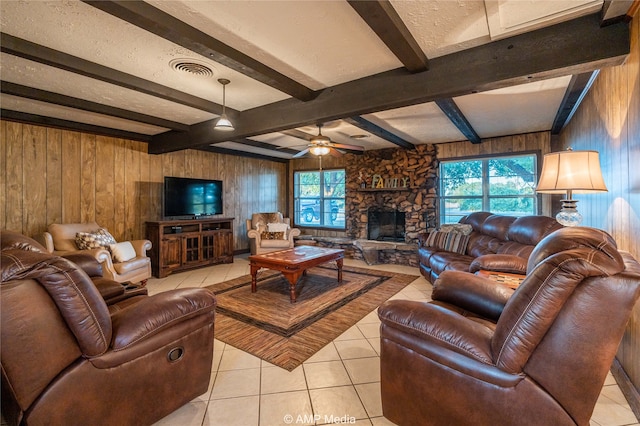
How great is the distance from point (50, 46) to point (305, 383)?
10.00 feet

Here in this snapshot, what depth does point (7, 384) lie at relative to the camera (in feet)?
3.85

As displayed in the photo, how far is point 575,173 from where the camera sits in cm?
208

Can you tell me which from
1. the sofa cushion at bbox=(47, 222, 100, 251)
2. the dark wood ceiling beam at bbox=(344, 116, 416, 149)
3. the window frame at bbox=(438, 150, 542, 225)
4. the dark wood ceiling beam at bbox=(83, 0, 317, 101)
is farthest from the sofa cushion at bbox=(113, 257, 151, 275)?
the window frame at bbox=(438, 150, 542, 225)

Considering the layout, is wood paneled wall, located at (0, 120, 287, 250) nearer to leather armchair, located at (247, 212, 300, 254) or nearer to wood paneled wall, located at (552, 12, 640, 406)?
leather armchair, located at (247, 212, 300, 254)

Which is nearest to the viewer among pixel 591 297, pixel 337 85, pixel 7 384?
pixel 591 297

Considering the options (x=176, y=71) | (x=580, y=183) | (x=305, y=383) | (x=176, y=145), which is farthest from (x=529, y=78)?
(x=176, y=145)

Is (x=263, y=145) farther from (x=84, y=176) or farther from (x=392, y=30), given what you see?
(x=392, y=30)

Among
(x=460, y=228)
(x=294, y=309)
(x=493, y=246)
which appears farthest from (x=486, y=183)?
(x=294, y=309)

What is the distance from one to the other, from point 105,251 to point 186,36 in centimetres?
273

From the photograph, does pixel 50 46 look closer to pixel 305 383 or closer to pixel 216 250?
pixel 305 383

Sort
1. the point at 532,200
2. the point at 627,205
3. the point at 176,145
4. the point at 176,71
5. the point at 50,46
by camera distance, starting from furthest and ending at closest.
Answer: the point at 532,200 < the point at 176,145 < the point at 176,71 < the point at 50,46 < the point at 627,205

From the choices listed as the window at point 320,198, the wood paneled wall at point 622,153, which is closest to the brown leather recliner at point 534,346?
the wood paneled wall at point 622,153

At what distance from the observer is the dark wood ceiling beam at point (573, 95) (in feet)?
8.39

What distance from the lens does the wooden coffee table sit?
3395mm
